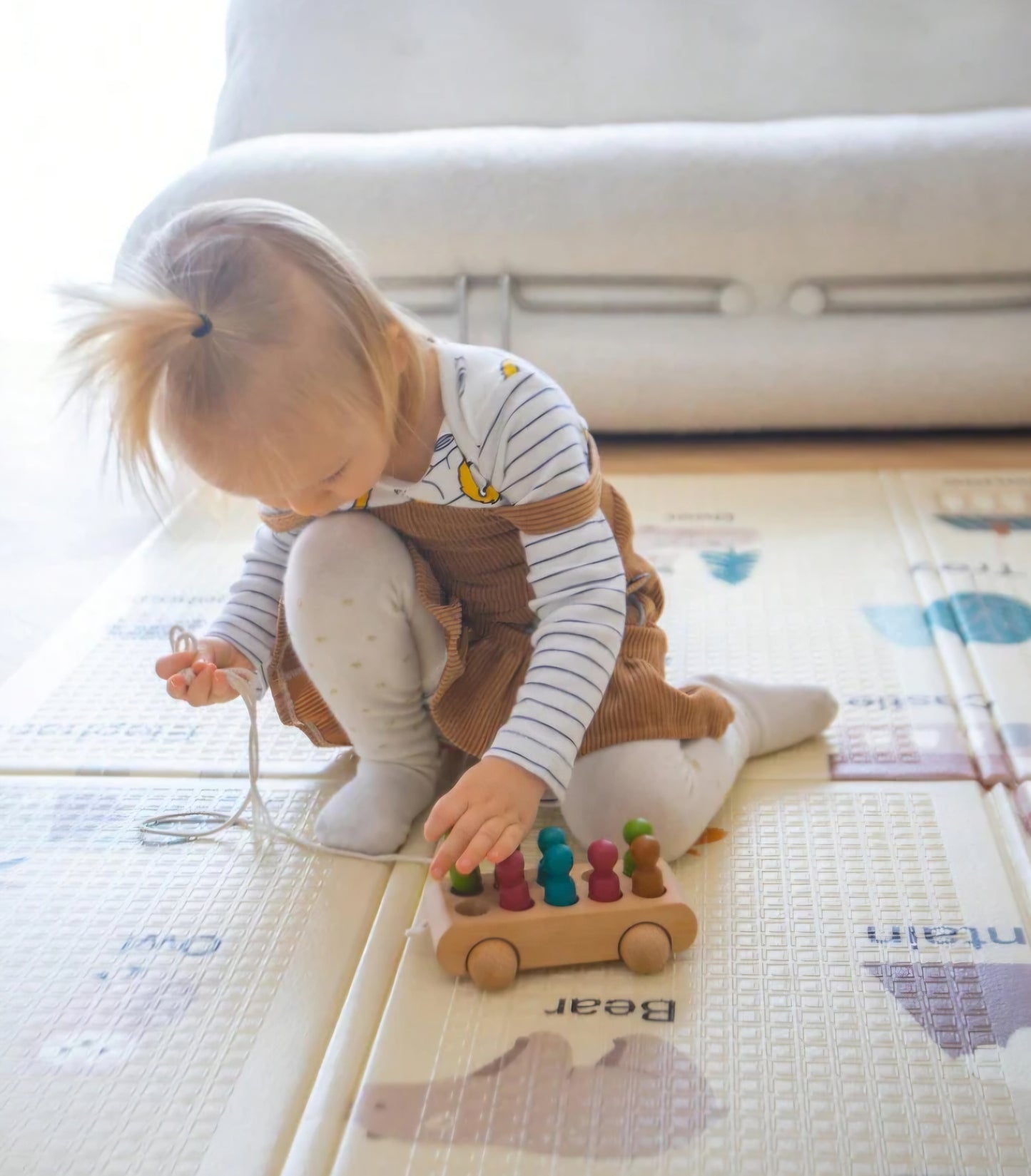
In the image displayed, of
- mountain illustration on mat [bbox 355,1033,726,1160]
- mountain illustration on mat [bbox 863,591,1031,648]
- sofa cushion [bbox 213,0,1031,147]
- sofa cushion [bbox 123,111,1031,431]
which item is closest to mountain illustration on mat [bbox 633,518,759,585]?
mountain illustration on mat [bbox 863,591,1031,648]

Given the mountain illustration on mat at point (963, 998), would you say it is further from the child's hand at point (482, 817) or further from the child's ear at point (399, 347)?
the child's ear at point (399, 347)

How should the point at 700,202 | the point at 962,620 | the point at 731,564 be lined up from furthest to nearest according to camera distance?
1. the point at 700,202
2. the point at 731,564
3. the point at 962,620

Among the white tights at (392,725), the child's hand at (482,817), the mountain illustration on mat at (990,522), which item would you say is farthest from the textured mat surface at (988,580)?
the child's hand at (482,817)

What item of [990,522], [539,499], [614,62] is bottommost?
[539,499]

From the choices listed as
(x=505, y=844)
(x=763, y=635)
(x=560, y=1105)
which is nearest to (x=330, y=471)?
(x=505, y=844)

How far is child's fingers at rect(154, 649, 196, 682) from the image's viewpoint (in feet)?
2.60

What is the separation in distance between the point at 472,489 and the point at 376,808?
216mm

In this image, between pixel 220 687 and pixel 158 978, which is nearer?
pixel 158 978

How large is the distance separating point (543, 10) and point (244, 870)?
1.51 metres

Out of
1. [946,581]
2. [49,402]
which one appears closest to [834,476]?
[946,581]

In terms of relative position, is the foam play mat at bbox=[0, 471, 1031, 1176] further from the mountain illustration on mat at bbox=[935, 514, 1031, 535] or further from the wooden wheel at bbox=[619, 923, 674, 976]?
the mountain illustration on mat at bbox=[935, 514, 1031, 535]

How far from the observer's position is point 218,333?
2.16 ft

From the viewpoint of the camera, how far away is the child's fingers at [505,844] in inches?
26.2

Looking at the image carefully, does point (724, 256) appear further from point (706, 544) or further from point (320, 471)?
point (320, 471)
